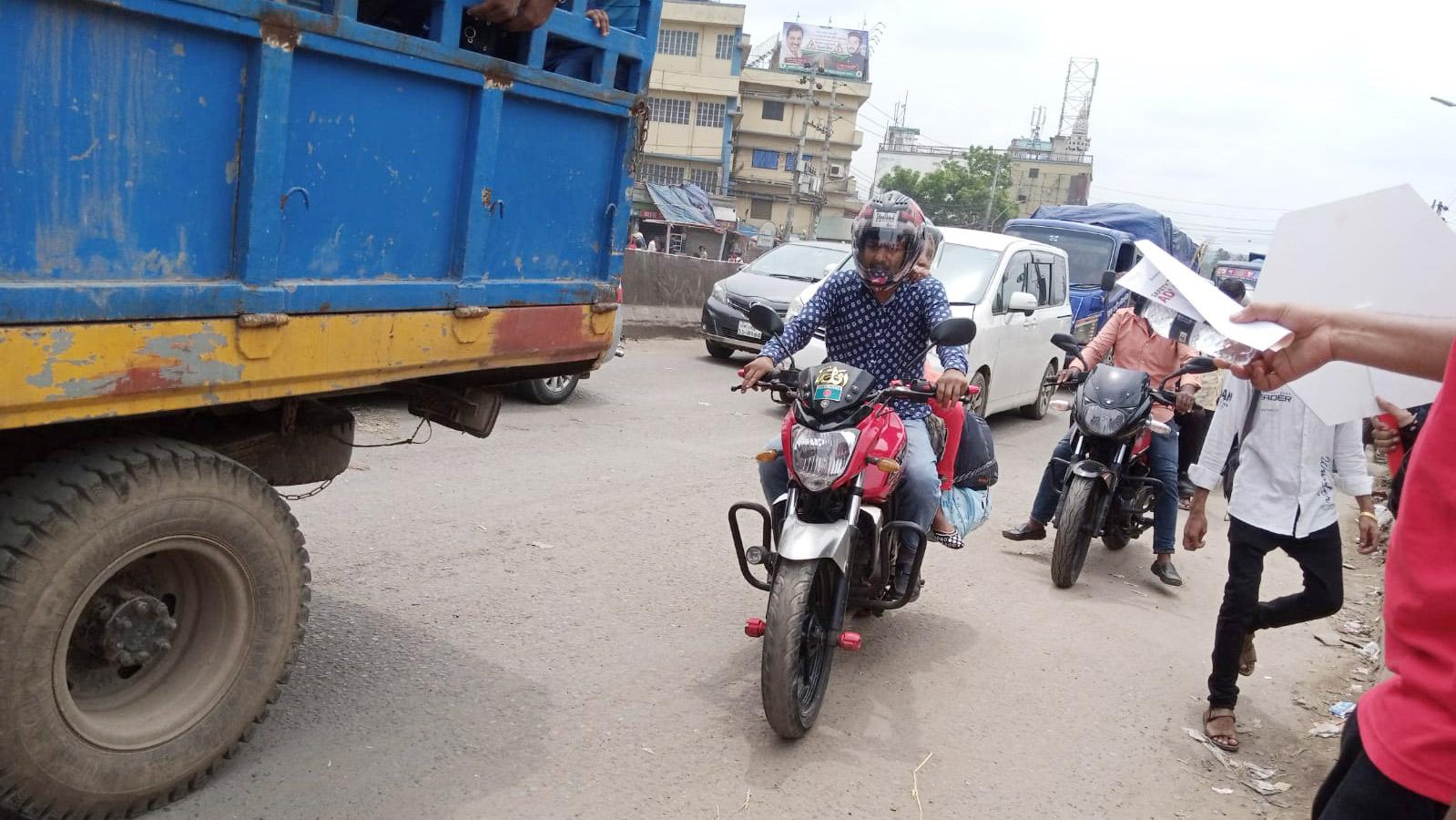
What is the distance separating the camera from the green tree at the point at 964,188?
73.8 m

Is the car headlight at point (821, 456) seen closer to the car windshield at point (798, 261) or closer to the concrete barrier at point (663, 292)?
the car windshield at point (798, 261)

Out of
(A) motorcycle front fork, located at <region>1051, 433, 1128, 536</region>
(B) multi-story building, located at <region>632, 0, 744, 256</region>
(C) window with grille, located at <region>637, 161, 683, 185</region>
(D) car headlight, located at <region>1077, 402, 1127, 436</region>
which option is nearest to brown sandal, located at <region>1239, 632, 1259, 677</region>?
(A) motorcycle front fork, located at <region>1051, 433, 1128, 536</region>

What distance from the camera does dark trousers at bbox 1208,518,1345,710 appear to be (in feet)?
14.4

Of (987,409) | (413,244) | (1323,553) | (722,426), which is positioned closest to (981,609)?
(1323,553)

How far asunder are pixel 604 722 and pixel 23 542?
187 centimetres

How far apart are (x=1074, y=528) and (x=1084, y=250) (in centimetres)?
1292

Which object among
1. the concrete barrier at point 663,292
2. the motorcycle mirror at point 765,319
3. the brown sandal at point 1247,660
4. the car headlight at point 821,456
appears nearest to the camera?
the car headlight at point 821,456

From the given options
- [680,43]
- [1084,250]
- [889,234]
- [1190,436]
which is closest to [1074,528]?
[1190,436]

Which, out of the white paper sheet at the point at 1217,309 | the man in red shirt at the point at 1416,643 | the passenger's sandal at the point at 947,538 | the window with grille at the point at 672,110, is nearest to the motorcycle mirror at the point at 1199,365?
the passenger's sandal at the point at 947,538

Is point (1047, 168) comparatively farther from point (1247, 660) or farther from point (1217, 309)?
point (1217, 309)

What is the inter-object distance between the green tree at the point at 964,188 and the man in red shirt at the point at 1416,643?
72459 millimetres

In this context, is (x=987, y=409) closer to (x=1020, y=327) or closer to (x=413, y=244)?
(x=1020, y=327)

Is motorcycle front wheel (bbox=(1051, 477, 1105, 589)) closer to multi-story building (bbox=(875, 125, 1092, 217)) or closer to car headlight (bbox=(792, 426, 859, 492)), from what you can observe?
car headlight (bbox=(792, 426, 859, 492))

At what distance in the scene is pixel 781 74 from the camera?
6650cm
